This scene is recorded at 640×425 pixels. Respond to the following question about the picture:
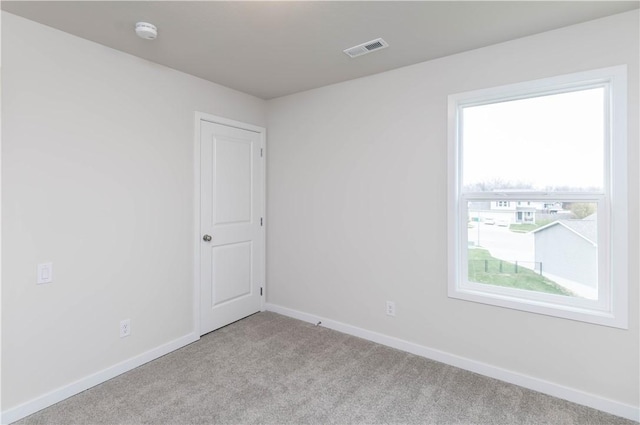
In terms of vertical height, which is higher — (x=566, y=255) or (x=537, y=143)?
(x=537, y=143)

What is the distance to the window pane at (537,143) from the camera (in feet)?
7.16

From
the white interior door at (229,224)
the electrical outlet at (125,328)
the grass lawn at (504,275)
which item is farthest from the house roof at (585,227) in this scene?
the electrical outlet at (125,328)

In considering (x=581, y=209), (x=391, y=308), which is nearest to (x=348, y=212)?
(x=391, y=308)

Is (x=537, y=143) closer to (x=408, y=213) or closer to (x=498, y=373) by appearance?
(x=408, y=213)

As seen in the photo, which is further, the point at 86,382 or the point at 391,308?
the point at 391,308

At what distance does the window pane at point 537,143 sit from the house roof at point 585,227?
214mm

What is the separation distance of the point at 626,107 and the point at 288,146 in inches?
110

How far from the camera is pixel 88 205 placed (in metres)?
2.37

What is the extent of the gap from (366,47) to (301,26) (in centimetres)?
55

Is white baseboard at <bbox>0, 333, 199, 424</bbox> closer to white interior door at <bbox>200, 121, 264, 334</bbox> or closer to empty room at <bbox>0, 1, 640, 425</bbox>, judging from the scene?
empty room at <bbox>0, 1, 640, 425</bbox>

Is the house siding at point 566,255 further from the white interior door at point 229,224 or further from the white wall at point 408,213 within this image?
the white interior door at point 229,224

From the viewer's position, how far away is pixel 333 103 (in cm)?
329

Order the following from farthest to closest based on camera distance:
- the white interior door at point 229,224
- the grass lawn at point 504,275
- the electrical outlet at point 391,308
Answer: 1. the white interior door at point 229,224
2. the electrical outlet at point 391,308
3. the grass lawn at point 504,275

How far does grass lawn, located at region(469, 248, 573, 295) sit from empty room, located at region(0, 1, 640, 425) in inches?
0.5
